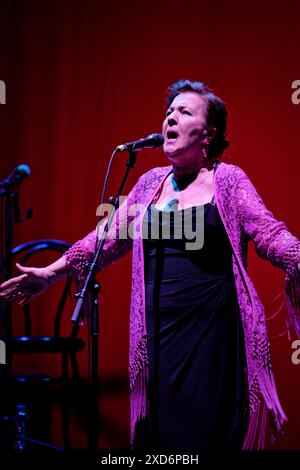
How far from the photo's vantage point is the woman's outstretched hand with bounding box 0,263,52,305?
2.20 m

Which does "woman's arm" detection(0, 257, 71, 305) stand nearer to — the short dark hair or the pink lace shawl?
the pink lace shawl

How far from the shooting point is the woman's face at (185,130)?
2.17 m

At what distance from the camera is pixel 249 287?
1.95 meters

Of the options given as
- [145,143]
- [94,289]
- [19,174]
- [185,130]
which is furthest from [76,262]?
[185,130]

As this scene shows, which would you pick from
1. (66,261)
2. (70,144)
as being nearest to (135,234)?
(66,261)

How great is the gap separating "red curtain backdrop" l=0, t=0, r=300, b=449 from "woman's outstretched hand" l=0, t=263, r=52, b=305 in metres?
1.33

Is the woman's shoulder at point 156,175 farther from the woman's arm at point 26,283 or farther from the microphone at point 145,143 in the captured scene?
the woman's arm at point 26,283

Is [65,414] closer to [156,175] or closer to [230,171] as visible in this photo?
[156,175]

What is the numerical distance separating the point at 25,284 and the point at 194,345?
2.21 feet

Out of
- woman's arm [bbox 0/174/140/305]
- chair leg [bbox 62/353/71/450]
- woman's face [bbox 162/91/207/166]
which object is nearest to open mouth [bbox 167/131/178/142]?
woman's face [bbox 162/91/207/166]

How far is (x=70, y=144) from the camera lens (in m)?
3.63

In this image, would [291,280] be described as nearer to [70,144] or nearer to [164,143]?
[164,143]
